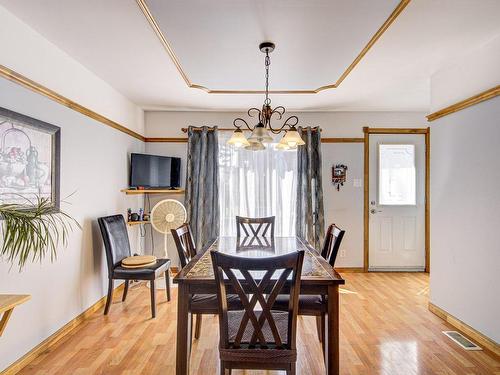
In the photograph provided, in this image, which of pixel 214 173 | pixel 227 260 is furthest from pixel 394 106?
pixel 227 260

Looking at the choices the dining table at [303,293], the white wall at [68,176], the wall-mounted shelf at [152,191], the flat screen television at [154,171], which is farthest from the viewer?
the flat screen television at [154,171]

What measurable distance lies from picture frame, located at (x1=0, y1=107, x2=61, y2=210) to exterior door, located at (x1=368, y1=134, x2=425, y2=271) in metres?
4.18

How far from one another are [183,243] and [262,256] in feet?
2.23

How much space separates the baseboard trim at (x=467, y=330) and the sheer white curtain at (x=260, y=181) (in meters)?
2.12

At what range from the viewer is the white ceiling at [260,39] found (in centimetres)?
212

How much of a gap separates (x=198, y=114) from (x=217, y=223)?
1.70 meters

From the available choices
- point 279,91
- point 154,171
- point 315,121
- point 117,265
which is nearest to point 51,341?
point 117,265

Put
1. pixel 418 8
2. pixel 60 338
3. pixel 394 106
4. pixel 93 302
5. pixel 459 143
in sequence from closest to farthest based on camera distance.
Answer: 1. pixel 418 8
2. pixel 60 338
3. pixel 459 143
4. pixel 93 302
5. pixel 394 106

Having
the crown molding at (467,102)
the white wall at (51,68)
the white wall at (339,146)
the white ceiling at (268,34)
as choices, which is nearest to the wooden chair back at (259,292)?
the white ceiling at (268,34)

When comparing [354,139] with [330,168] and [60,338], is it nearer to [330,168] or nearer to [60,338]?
[330,168]

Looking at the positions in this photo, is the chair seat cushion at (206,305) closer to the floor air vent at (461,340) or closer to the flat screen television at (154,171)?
the floor air vent at (461,340)

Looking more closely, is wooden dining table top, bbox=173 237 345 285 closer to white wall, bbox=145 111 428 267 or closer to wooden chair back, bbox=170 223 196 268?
wooden chair back, bbox=170 223 196 268

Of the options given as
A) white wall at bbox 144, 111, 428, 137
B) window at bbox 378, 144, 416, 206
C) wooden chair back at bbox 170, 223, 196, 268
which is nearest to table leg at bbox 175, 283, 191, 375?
wooden chair back at bbox 170, 223, 196, 268

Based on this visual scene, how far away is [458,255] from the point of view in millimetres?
2953
